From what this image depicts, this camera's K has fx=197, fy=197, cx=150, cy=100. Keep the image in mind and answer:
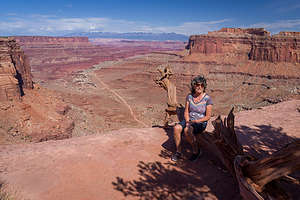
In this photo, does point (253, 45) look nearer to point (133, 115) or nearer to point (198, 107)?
point (133, 115)

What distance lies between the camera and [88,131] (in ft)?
67.9

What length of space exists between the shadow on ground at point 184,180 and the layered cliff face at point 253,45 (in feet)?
157

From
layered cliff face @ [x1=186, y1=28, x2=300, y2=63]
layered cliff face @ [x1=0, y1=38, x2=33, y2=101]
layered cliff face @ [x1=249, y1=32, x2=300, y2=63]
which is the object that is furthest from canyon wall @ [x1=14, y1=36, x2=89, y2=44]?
layered cliff face @ [x1=249, y1=32, x2=300, y2=63]

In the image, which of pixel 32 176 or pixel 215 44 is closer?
pixel 32 176

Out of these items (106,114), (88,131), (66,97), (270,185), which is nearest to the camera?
(270,185)

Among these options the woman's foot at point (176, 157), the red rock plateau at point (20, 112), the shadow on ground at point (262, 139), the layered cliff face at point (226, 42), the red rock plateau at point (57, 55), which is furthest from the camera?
the red rock plateau at point (57, 55)

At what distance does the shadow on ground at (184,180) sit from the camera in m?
4.06

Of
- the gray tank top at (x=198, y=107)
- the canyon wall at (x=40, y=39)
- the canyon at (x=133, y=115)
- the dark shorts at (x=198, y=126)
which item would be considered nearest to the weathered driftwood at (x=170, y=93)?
the canyon at (x=133, y=115)

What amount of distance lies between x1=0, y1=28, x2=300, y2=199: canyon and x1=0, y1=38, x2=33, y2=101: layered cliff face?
0.10 meters

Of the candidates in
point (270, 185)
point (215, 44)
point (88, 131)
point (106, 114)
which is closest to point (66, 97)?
point (106, 114)

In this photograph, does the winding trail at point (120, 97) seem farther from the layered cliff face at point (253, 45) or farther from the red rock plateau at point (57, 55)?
the layered cliff face at point (253, 45)

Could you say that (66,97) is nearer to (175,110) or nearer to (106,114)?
(106,114)

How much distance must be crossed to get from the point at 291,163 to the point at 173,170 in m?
2.79

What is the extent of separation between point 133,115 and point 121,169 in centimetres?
2342
